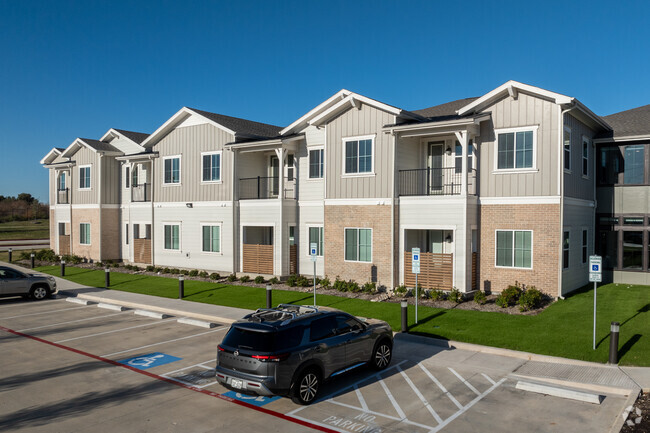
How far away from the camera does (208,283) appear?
84.4 feet

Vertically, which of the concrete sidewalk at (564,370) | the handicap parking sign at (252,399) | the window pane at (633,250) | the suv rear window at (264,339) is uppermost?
the window pane at (633,250)

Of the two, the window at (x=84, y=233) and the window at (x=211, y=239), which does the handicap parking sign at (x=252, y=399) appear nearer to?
the window at (x=211, y=239)

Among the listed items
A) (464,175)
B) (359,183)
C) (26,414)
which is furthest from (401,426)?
(359,183)

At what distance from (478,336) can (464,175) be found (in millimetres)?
7194

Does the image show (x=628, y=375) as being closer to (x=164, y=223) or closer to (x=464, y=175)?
(x=464, y=175)

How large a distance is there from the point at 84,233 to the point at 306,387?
102 feet

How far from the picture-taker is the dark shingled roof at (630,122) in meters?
22.0

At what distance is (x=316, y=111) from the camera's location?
2370cm

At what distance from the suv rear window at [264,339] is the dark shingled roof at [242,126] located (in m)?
18.3

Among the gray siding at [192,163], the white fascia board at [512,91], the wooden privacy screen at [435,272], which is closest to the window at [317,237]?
the gray siding at [192,163]

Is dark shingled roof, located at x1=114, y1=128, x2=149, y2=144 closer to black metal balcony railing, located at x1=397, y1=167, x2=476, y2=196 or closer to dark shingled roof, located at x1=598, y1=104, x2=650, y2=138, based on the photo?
black metal balcony railing, located at x1=397, y1=167, x2=476, y2=196

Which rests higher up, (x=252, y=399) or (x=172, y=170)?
(x=172, y=170)

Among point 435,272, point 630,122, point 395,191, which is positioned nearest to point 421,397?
point 435,272

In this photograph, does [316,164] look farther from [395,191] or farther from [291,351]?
[291,351]
